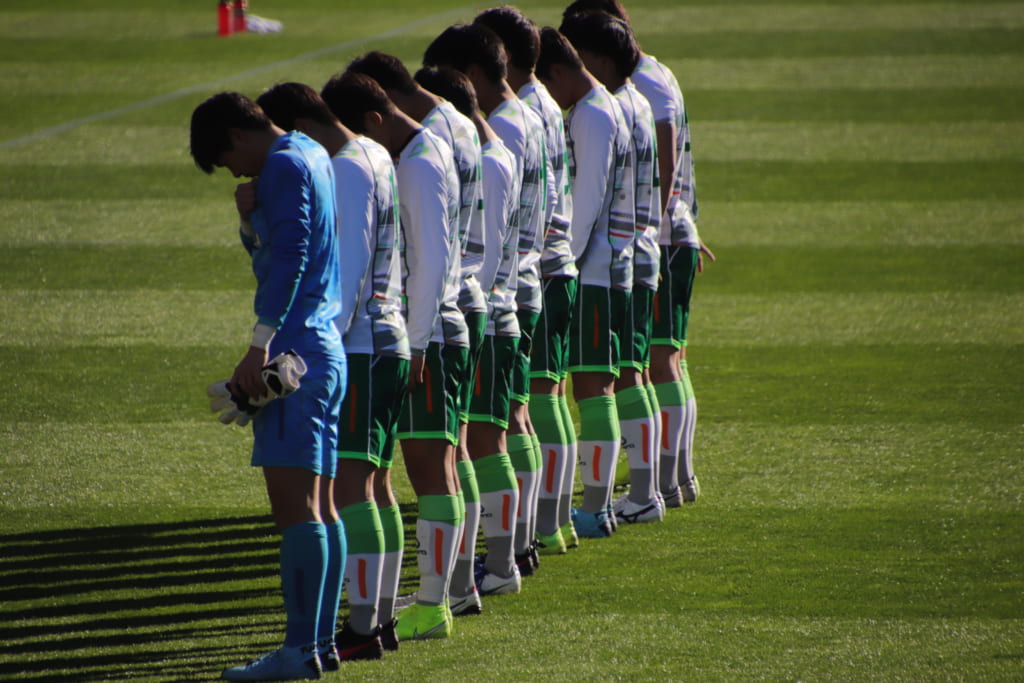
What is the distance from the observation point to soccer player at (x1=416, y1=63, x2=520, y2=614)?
5.29 m

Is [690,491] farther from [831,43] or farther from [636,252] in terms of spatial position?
[831,43]

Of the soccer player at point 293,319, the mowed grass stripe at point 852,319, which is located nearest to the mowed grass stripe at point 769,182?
the mowed grass stripe at point 852,319

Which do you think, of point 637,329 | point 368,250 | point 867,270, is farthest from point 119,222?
point 368,250

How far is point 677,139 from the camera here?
6852 mm

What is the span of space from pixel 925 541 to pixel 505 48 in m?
2.79

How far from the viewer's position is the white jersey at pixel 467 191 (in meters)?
4.98

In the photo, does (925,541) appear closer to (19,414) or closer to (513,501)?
(513,501)

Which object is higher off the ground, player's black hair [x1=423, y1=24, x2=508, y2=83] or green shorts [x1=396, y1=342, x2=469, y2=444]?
player's black hair [x1=423, y1=24, x2=508, y2=83]

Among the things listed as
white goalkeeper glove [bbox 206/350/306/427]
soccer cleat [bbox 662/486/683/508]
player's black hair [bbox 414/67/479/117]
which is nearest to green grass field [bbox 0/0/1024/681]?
soccer cleat [bbox 662/486/683/508]

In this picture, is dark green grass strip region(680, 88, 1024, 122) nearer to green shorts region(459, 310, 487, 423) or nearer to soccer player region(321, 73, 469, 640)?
green shorts region(459, 310, 487, 423)

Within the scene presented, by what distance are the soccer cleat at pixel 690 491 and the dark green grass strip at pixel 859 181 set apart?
23.6ft

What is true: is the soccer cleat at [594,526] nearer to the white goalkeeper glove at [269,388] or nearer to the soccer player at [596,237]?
the soccer player at [596,237]

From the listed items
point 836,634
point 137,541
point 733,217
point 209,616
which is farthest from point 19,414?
point 733,217

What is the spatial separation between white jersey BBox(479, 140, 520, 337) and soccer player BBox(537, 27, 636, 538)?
28.8 inches
